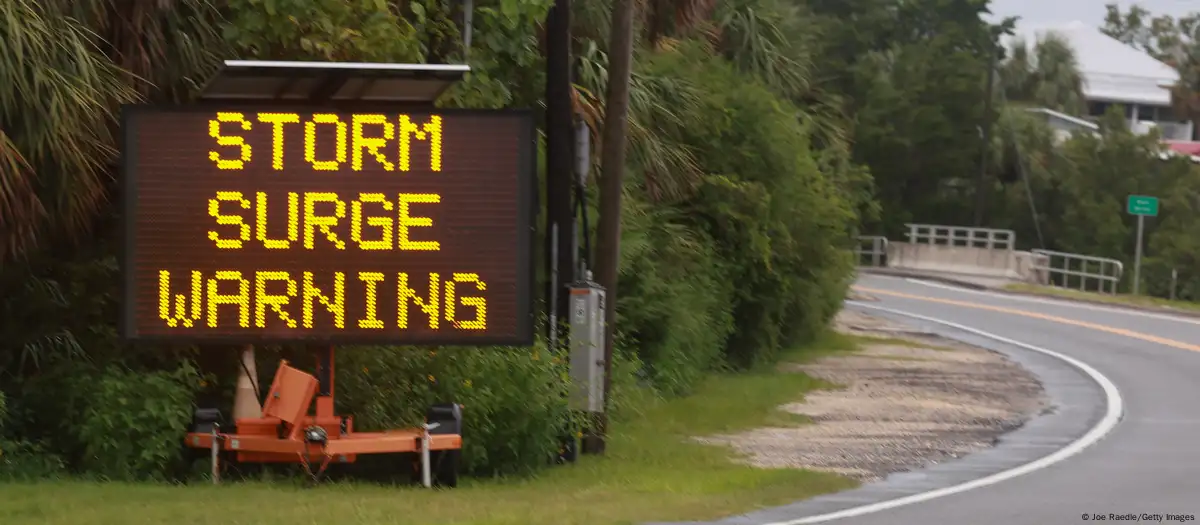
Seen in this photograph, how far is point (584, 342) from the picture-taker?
50.0 feet

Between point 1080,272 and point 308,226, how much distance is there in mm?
42608

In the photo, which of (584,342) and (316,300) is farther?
(584,342)

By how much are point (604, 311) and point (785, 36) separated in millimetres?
14652

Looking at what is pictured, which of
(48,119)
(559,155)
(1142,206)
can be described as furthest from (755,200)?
(1142,206)

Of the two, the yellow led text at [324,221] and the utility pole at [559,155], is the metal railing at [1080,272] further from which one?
the yellow led text at [324,221]

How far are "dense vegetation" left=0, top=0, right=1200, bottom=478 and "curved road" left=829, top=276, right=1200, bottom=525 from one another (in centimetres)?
343

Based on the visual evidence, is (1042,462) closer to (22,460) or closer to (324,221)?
(324,221)

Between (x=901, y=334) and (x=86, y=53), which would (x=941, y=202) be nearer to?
(x=901, y=334)

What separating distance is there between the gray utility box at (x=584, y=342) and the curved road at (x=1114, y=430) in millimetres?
3172

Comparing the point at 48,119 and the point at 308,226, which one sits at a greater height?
the point at 48,119

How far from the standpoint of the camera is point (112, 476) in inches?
522

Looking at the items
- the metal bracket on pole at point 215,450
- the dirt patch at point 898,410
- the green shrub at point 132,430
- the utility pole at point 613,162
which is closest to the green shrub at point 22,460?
the green shrub at point 132,430

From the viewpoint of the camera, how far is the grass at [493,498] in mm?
11023

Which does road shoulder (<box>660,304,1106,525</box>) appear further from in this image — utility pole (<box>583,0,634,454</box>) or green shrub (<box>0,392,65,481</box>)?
green shrub (<box>0,392,65,481</box>)
